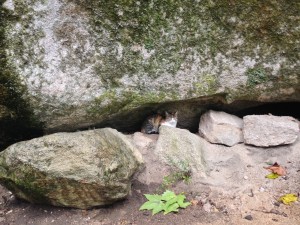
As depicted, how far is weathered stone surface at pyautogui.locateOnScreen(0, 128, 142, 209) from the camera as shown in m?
2.95

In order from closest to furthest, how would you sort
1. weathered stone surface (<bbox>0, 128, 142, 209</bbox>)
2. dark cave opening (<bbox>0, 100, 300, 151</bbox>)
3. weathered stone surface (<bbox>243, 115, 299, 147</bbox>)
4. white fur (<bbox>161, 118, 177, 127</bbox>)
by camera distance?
weathered stone surface (<bbox>0, 128, 142, 209</bbox>), dark cave opening (<bbox>0, 100, 300, 151</bbox>), weathered stone surface (<bbox>243, 115, 299, 147</bbox>), white fur (<bbox>161, 118, 177, 127</bbox>)

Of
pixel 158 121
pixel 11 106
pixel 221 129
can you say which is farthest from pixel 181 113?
pixel 11 106

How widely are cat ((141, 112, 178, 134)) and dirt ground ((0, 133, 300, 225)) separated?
0.23 m

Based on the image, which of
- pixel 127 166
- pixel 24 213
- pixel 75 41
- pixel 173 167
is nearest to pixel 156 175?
pixel 173 167

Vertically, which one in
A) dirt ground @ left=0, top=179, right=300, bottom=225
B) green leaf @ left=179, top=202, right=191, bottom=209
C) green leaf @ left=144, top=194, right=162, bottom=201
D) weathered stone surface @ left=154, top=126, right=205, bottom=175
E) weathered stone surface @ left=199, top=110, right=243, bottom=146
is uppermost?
weathered stone surface @ left=199, top=110, right=243, bottom=146

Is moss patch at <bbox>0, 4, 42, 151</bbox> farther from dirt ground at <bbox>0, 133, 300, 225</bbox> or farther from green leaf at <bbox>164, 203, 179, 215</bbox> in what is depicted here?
green leaf at <bbox>164, 203, 179, 215</bbox>

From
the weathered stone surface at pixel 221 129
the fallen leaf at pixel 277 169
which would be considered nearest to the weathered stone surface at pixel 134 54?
the weathered stone surface at pixel 221 129

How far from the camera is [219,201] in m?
3.29

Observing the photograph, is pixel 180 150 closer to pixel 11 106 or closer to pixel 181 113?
pixel 181 113

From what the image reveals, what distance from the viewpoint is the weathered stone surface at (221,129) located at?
12.6ft

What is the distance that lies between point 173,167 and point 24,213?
1.36 m

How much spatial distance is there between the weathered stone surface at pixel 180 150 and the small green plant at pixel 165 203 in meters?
0.35

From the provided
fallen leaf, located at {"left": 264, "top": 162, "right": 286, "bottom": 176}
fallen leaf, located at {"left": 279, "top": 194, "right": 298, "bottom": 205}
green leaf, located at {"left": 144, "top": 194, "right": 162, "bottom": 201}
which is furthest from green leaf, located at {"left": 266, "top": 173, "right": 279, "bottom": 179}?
green leaf, located at {"left": 144, "top": 194, "right": 162, "bottom": 201}

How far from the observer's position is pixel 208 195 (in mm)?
3357
